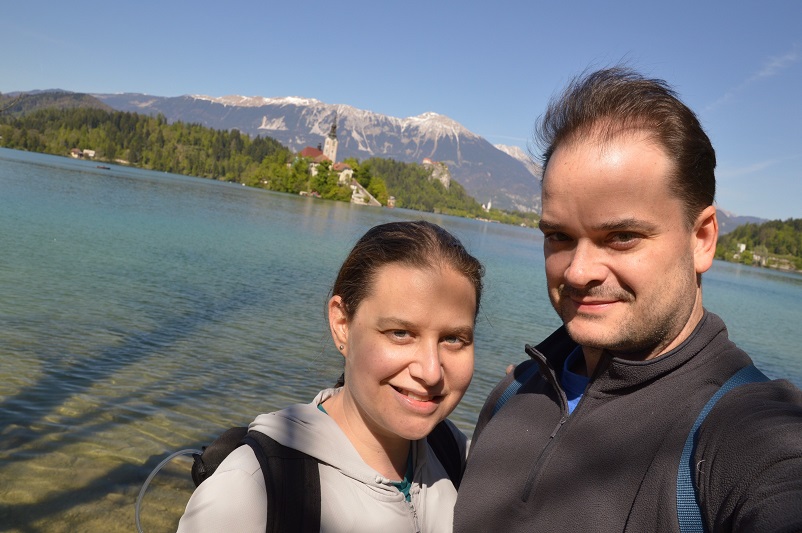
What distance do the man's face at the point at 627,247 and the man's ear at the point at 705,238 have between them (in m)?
0.03

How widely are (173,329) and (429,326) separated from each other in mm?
10518

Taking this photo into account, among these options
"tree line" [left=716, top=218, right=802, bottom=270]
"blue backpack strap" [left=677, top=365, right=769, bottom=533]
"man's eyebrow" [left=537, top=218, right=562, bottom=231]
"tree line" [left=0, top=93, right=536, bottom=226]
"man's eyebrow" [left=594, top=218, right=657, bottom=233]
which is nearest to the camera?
"blue backpack strap" [left=677, top=365, right=769, bottom=533]

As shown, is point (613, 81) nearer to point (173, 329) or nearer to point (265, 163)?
point (173, 329)

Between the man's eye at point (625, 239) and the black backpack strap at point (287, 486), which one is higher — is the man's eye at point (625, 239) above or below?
above

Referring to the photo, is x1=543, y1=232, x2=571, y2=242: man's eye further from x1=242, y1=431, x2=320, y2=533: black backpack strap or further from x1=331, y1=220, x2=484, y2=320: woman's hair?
x1=242, y1=431, x2=320, y2=533: black backpack strap

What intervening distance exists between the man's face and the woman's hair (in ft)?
1.29

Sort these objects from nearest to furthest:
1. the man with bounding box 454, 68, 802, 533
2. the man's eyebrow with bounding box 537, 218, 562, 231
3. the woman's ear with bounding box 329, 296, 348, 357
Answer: the man with bounding box 454, 68, 802, 533 < the man's eyebrow with bounding box 537, 218, 562, 231 < the woman's ear with bounding box 329, 296, 348, 357

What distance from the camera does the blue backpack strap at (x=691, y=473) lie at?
1443mm

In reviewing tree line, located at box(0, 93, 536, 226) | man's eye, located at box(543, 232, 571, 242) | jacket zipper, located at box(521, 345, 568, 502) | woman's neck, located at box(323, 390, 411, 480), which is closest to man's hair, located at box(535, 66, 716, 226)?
man's eye, located at box(543, 232, 571, 242)

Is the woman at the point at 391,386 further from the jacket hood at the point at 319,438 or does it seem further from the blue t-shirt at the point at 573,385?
the blue t-shirt at the point at 573,385

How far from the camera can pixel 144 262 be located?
61.6 feet

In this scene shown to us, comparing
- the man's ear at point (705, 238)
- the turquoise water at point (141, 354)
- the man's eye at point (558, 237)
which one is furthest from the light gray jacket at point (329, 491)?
the turquoise water at point (141, 354)

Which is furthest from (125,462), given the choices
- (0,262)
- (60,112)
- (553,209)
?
(60,112)

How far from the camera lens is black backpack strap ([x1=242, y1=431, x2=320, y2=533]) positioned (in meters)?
1.72
